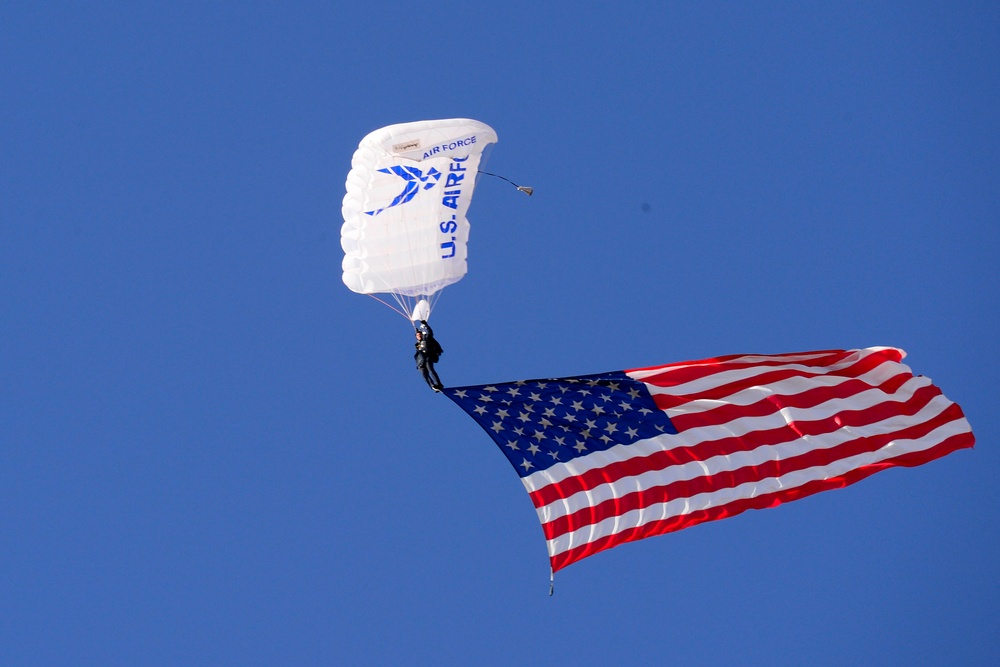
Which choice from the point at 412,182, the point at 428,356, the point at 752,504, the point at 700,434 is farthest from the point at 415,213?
the point at 752,504

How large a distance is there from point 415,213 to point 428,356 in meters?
2.26

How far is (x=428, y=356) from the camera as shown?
2147 centimetres

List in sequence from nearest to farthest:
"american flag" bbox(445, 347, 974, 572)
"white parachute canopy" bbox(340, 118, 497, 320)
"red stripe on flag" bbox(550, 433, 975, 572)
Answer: "red stripe on flag" bbox(550, 433, 975, 572)
"american flag" bbox(445, 347, 974, 572)
"white parachute canopy" bbox(340, 118, 497, 320)

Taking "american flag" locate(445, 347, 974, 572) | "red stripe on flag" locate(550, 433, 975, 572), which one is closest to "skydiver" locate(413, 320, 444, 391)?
"american flag" locate(445, 347, 974, 572)

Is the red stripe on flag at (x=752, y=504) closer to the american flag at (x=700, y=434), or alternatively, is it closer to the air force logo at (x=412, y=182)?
the american flag at (x=700, y=434)

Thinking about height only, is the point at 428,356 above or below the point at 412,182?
below

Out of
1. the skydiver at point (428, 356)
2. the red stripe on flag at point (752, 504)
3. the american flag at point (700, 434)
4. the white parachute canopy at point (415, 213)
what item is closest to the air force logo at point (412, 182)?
the white parachute canopy at point (415, 213)

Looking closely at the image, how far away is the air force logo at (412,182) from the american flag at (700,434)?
9.57 feet

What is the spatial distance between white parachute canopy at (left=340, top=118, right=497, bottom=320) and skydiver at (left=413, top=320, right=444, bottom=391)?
1.86 ft

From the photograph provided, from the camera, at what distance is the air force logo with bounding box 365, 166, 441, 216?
22.2m

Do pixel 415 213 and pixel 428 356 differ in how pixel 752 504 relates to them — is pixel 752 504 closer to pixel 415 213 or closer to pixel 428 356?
pixel 428 356

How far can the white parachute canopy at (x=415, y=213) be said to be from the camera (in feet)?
72.4

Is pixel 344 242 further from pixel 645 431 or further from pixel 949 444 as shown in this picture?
pixel 949 444

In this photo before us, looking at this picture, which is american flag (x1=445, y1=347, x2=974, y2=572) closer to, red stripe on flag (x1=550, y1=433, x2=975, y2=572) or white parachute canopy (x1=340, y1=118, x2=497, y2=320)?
red stripe on flag (x1=550, y1=433, x2=975, y2=572)
